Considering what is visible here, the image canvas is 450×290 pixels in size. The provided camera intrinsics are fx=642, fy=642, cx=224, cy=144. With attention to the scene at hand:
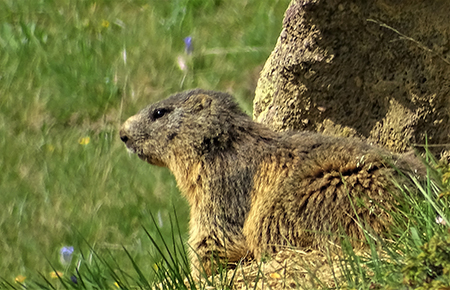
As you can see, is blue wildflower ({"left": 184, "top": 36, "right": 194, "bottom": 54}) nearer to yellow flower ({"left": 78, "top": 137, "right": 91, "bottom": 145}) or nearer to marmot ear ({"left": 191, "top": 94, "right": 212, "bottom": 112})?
yellow flower ({"left": 78, "top": 137, "right": 91, "bottom": 145})

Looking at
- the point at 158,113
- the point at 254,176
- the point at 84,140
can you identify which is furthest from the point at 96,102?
the point at 254,176

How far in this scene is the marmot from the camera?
345 cm

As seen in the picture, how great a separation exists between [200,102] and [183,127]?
0.68 ft

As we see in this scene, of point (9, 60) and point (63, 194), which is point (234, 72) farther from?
point (9, 60)

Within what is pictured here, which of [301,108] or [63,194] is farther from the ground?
[301,108]

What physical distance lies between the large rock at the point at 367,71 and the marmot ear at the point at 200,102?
2.29 feet

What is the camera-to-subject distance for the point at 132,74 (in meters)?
6.90

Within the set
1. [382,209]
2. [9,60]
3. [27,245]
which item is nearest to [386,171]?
[382,209]

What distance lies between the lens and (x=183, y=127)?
4.21 metres

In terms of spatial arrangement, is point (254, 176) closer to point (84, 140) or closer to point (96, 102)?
point (84, 140)

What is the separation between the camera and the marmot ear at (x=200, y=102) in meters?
4.23

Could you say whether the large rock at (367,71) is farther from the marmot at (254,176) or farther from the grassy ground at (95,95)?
the grassy ground at (95,95)

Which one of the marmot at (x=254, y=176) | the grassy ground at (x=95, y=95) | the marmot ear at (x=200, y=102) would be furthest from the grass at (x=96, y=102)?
the marmot ear at (x=200, y=102)

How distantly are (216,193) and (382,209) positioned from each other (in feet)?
3.46
